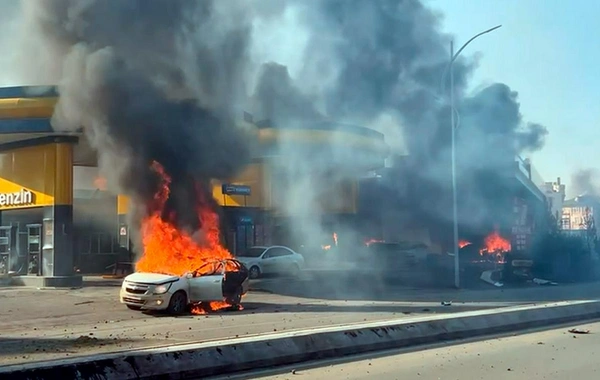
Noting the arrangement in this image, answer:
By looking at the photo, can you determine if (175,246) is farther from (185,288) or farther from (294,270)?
(294,270)

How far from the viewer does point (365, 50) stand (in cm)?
2864

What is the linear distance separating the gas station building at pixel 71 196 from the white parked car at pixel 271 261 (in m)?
2.69

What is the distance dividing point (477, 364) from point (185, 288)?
27.4ft

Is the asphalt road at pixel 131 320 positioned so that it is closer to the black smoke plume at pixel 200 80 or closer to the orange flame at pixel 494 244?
the black smoke plume at pixel 200 80

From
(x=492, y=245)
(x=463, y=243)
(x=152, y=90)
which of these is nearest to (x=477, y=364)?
(x=152, y=90)

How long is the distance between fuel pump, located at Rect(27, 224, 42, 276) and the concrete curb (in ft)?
60.6

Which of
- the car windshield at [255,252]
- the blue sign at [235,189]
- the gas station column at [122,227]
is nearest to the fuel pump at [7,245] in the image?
the gas station column at [122,227]

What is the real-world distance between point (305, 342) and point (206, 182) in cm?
1249

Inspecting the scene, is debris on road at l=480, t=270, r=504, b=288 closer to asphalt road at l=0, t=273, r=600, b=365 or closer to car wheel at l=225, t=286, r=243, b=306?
asphalt road at l=0, t=273, r=600, b=365

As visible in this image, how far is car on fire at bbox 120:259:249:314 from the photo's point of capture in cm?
1498

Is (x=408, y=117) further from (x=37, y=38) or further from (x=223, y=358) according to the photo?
(x=223, y=358)

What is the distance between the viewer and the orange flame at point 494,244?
35700 mm

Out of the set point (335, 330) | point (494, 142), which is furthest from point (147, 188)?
point (494, 142)

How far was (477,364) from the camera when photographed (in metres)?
8.59
